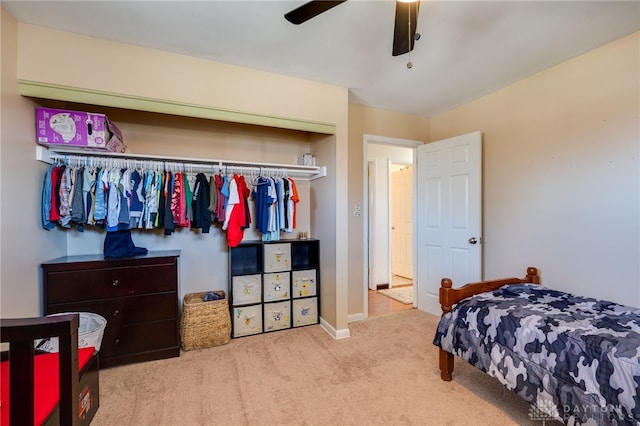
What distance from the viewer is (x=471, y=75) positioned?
2.65 m

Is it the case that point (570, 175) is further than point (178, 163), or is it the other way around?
point (178, 163)

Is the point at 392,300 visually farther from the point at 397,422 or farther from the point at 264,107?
the point at 264,107

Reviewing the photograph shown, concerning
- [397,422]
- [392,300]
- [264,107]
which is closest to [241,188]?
[264,107]

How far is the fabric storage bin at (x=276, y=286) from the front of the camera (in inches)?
115

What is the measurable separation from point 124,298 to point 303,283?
162 cm

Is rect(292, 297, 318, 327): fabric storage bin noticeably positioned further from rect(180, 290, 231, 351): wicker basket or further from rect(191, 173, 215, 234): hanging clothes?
rect(191, 173, 215, 234): hanging clothes

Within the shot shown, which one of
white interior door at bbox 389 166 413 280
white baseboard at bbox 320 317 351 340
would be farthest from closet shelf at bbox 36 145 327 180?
white interior door at bbox 389 166 413 280

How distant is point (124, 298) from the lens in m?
2.25

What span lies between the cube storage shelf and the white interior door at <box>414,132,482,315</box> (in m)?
1.41

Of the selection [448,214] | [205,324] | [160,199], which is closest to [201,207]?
[160,199]

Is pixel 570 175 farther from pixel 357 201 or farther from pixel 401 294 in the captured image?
pixel 401 294

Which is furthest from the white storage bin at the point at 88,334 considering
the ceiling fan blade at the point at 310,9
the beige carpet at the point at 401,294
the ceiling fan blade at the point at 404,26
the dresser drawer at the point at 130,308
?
the beige carpet at the point at 401,294

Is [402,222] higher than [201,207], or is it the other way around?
[201,207]

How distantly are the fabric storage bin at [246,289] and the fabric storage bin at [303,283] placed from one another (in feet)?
1.21
